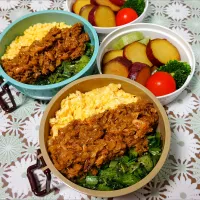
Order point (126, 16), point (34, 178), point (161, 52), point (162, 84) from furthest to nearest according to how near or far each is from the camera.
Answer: point (126, 16), point (161, 52), point (162, 84), point (34, 178)

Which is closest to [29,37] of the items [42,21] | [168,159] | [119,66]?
[42,21]

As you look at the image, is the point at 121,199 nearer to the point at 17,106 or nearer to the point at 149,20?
the point at 17,106

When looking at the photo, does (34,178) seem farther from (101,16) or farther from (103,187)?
(101,16)

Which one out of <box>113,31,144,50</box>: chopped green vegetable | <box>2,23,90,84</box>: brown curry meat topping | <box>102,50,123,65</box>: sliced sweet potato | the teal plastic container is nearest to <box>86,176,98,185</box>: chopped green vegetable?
the teal plastic container

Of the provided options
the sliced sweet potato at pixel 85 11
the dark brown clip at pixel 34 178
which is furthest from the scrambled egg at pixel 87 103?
the sliced sweet potato at pixel 85 11

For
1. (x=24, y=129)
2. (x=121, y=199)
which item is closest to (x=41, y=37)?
(x=24, y=129)
